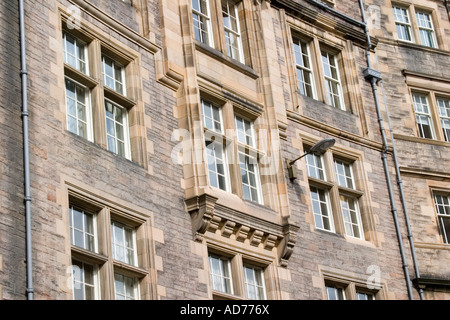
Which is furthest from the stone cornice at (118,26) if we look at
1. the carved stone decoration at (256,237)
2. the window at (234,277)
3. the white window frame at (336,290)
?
the white window frame at (336,290)

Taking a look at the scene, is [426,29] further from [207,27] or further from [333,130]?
[207,27]

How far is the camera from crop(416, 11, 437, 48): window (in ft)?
105

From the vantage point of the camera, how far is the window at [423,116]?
98.2ft

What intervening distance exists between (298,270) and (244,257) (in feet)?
5.26

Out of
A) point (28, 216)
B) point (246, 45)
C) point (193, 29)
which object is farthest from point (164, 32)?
point (28, 216)

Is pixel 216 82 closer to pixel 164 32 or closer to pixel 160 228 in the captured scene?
pixel 164 32

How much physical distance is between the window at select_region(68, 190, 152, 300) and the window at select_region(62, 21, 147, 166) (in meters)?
1.49

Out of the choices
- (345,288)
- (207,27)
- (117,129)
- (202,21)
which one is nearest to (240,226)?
(117,129)

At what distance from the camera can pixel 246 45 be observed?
84.2ft

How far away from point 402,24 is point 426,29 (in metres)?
0.92

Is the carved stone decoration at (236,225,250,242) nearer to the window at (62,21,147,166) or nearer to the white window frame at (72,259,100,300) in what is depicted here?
the window at (62,21,147,166)

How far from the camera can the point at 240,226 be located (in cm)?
2236

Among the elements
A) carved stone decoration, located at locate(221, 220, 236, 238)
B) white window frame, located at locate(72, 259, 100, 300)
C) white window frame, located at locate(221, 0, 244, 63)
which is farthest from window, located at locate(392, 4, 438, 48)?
white window frame, located at locate(72, 259, 100, 300)
